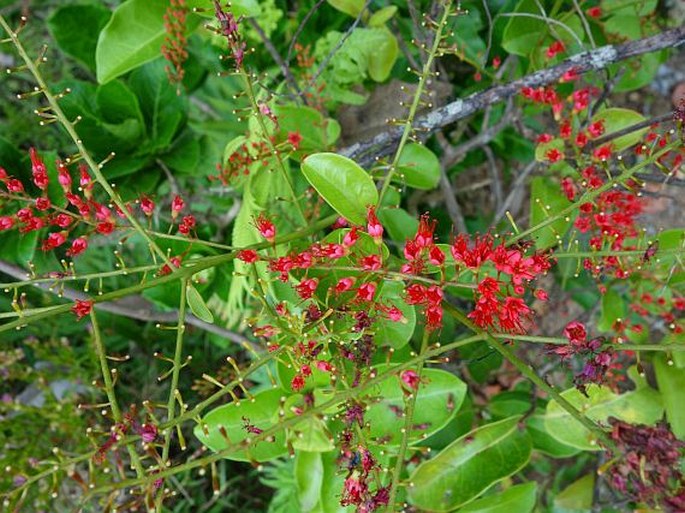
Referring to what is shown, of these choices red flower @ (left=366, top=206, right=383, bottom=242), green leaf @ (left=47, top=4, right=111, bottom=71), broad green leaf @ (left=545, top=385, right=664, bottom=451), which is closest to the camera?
red flower @ (left=366, top=206, right=383, bottom=242)

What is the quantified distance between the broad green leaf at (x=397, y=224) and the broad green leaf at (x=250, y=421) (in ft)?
1.56

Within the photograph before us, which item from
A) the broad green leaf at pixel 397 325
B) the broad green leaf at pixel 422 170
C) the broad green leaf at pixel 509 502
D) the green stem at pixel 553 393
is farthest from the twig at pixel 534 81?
the broad green leaf at pixel 509 502

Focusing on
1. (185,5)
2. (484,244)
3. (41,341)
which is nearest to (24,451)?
(41,341)

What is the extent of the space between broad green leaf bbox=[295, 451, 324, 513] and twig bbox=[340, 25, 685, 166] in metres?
0.68

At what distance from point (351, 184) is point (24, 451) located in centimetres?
152

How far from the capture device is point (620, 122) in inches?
62.8

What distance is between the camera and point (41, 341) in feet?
8.42

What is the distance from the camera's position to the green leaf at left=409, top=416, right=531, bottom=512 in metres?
1.52

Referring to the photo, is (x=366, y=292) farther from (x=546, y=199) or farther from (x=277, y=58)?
(x=277, y=58)

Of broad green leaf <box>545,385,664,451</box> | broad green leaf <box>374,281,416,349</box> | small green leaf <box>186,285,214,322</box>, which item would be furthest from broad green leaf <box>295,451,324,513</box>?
broad green leaf <box>545,385,664,451</box>

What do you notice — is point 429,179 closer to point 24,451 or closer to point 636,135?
point 636,135

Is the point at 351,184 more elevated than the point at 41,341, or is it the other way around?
the point at 351,184

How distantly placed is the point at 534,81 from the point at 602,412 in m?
0.79

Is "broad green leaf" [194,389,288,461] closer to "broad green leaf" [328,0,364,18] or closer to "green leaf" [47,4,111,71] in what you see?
"broad green leaf" [328,0,364,18]
